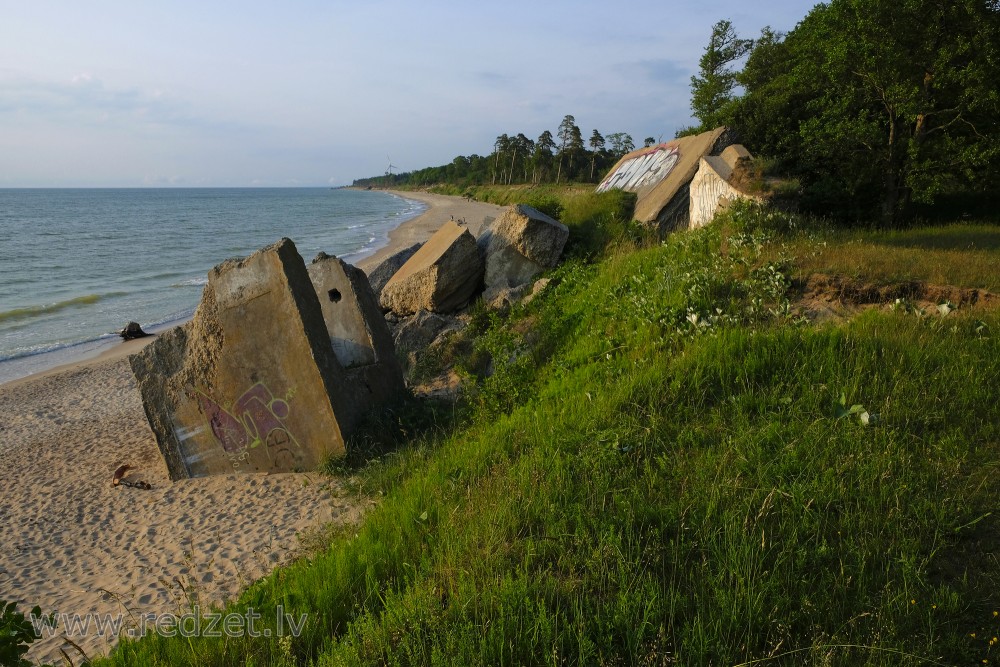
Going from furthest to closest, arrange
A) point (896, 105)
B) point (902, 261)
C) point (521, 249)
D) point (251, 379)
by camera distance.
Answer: point (896, 105), point (521, 249), point (902, 261), point (251, 379)

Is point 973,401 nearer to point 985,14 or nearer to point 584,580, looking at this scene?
point 584,580

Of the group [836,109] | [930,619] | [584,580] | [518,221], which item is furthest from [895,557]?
[836,109]

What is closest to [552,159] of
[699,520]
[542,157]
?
[542,157]

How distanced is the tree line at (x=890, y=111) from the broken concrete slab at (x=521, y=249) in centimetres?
377

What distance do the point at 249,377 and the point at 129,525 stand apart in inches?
64.2

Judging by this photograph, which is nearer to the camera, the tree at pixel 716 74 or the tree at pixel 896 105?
the tree at pixel 896 105

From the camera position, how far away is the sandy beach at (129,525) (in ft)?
A: 14.5

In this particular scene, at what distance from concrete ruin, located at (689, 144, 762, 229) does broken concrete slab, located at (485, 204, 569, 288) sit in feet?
7.61

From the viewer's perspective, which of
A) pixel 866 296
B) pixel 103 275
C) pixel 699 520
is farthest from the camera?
pixel 103 275

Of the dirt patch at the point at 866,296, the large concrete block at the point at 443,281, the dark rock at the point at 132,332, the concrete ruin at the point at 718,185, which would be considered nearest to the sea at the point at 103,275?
the dark rock at the point at 132,332

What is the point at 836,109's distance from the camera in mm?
11844

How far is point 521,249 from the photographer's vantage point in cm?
1080

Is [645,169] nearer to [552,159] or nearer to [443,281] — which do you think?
[443,281]

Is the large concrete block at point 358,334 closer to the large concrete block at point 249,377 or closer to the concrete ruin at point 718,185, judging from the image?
the large concrete block at point 249,377
